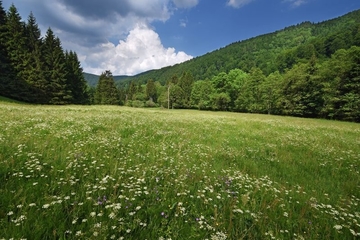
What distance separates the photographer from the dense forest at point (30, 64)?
132 ft

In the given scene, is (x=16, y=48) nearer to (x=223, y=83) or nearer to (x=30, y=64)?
(x=30, y=64)

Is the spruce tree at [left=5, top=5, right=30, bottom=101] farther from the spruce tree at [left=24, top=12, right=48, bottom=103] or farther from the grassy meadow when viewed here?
the grassy meadow

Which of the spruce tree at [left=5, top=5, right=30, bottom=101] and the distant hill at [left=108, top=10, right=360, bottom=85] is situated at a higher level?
the distant hill at [left=108, top=10, right=360, bottom=85]

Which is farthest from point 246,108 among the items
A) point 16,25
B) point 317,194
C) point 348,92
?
point 16,25

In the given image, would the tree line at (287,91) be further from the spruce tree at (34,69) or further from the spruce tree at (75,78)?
the spruce tree at (34,69)

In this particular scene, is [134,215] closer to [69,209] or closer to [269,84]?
[69,209]

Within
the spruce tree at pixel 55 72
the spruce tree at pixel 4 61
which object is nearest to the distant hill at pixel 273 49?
the spruce tree at pixel 55 72

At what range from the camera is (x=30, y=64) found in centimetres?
4275

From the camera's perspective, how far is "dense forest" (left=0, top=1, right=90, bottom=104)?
40281mm

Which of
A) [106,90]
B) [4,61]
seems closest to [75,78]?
[4,61]

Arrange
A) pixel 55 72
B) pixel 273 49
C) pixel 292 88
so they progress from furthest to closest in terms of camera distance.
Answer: pixel 273 49 < pixel 292 88 < pixel 55 72

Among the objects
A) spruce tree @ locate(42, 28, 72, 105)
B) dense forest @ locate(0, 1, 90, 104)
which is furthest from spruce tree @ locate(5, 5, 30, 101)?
spruce tree @ locate(42, 28, 72, 105)

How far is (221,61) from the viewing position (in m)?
173

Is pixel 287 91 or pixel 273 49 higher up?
pixel 273 49
